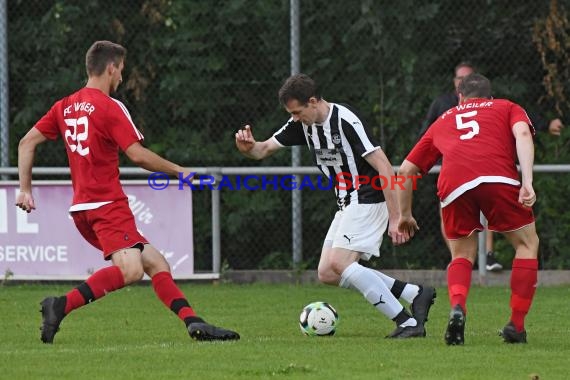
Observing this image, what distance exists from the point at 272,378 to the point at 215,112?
7.91m

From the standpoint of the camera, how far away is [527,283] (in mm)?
8125

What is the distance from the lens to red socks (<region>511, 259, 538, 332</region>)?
806 centimetres

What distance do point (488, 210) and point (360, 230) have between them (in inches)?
37.8

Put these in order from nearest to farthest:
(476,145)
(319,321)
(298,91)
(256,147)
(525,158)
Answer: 1. (525,158)
2. (476,145)
3. (298,91)
4. (319,321)
5. (256,147)

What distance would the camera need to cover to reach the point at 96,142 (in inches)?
320

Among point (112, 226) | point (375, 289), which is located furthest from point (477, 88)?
point (112, 226)

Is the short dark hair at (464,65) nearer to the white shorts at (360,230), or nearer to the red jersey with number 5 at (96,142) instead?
the white shorts at (360,230)

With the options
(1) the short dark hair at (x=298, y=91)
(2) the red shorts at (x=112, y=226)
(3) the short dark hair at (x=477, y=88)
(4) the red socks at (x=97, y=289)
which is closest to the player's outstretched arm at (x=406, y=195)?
(3) the short dark hair at (x=477, y=88)

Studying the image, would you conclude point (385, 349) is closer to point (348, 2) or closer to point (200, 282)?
point (200, 282)

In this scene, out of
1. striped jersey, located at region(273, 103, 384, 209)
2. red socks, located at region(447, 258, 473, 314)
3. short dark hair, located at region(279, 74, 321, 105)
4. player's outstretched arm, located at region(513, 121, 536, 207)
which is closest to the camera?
player's outstretched arm, located at region(513, 121, 536, 207)

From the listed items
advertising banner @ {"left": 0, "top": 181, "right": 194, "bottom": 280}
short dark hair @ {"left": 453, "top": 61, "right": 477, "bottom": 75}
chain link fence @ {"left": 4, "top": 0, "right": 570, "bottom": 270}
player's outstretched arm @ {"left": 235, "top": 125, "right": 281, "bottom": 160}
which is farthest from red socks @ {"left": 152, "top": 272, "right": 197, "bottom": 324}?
short dark hair @ {"left": 453, "top": 61, "right": 477, "bottom": 75}

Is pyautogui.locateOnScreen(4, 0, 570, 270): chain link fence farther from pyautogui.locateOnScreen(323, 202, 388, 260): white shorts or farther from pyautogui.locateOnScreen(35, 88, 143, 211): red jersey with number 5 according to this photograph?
pyautogui.locateOnScreen(35, 88, 143, 211): red jersey with number 5

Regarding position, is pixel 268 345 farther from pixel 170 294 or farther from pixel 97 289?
pixel 97 289

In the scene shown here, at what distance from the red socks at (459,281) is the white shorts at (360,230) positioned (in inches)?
27.2
